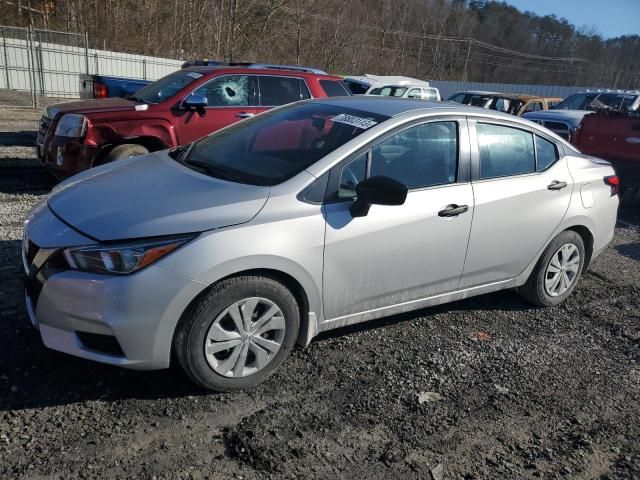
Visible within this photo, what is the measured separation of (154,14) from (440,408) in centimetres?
3401

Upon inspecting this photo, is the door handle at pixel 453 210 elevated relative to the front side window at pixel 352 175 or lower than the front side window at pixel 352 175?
lower

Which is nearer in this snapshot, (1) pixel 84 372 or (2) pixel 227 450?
(2) pixel 227 450

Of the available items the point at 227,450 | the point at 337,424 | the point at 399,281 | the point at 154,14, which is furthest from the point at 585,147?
the point at 154,14

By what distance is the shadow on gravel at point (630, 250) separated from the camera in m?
6.52

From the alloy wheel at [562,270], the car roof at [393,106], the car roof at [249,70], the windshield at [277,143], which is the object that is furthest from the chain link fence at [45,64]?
the alloy wheel at [562,270]

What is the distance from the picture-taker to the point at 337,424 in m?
2.98

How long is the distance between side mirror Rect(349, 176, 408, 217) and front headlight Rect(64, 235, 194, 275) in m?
1.15

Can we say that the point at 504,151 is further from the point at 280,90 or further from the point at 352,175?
the point at 280,90

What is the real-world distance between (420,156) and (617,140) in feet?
20.7

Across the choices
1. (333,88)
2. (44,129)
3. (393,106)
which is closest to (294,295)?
(393,106)

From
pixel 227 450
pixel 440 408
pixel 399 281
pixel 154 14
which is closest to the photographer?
pixel 227 450

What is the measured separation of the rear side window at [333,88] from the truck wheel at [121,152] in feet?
9.88

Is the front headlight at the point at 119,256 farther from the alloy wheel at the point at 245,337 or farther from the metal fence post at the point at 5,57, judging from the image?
the metal fence post at the point at 5,57

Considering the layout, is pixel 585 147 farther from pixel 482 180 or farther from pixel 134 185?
pixel 134 185
